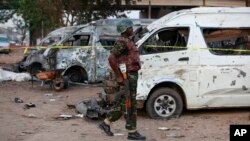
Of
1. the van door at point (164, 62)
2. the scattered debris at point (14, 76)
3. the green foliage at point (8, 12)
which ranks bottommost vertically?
the scattered debris at point (14, 76)

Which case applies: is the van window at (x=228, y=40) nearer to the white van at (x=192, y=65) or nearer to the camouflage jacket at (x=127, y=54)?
the white van at (x=192, y=65)

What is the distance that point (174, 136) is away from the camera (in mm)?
8109

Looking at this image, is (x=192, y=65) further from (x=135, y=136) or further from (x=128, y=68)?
(x=135, y=136)

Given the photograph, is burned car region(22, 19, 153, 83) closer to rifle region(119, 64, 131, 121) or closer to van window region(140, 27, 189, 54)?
van window region(140, 27, 189, 54)

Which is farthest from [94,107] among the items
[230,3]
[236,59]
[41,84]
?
[230,3]

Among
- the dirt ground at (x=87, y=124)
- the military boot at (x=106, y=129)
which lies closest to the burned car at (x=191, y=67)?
the dirt ground at (x=87, y=124)

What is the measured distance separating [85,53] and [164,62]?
16.8 ft

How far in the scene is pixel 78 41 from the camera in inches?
571

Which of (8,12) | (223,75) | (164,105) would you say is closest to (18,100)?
(164,105)

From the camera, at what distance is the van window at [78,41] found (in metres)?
14.4

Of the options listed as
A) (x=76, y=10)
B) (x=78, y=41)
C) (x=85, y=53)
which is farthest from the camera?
(x=76, y=10)

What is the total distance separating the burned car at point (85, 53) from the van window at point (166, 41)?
170 inches

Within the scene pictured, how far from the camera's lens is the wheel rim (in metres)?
9.44

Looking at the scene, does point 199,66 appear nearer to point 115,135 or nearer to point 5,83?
point 115,135
